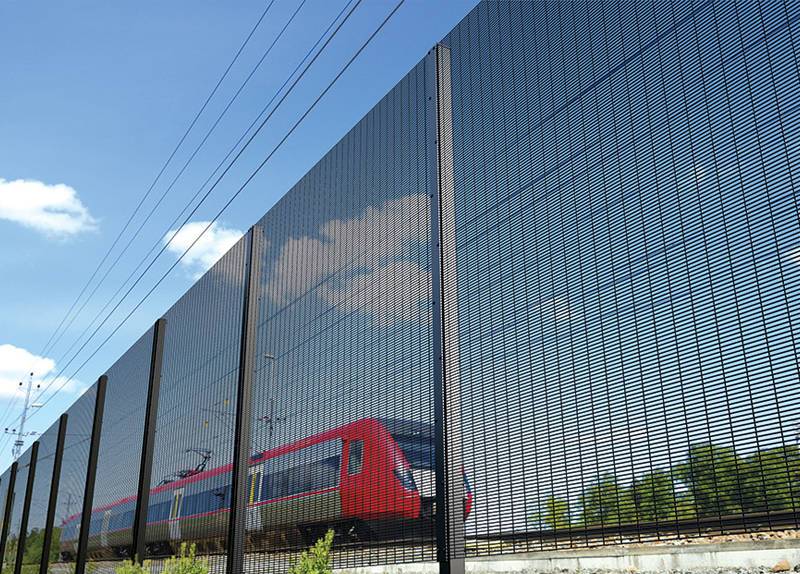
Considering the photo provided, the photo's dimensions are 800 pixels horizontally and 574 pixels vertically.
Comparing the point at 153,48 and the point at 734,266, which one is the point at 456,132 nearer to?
the point at 734,266

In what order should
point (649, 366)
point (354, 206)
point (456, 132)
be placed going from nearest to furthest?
1. point (649, 366)
2. point (456, 132)
3. point (354, 206)

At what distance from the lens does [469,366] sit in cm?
477

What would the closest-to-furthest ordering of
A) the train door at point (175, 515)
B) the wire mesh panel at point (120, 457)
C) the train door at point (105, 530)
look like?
the train door at point (175, 515) < the wire mesh panel at point (120, 457) < the train door at point (105, 530)

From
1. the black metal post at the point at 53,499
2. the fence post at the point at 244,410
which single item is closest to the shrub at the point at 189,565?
the fence post at the point at 244,410

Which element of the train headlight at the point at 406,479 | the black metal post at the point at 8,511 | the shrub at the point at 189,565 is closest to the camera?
the train headlight at the point at 406,479

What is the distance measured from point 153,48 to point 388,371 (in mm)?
6239

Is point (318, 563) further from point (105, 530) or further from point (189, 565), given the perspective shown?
point (105, 530)

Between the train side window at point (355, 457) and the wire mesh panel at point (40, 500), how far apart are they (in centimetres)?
1236

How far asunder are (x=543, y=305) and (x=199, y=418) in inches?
254

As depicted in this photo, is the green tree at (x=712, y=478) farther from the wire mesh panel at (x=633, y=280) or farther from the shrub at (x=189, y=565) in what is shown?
the shrub at (x=189, y=565)

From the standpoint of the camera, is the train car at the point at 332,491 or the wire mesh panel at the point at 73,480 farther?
the wire mesh panel at the point at 73,480

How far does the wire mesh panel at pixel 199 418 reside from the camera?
8.46m

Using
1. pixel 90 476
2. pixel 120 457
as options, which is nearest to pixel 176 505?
pixel 120 457

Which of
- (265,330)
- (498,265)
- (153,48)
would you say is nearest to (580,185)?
(498,265)
